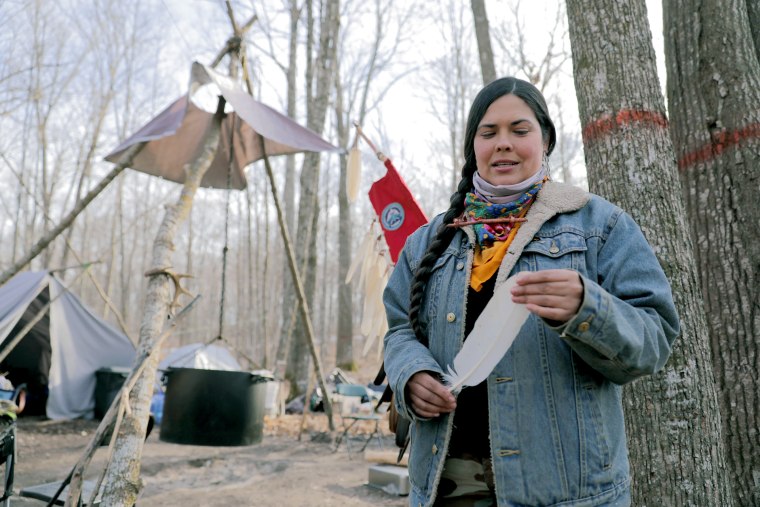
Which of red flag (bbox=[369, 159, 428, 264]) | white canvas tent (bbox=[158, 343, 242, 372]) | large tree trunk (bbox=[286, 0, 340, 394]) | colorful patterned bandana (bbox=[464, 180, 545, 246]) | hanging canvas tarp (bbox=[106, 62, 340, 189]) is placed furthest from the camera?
white canvas tent (bbox=[158, 343, 242, 372])

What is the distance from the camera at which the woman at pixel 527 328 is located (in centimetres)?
121

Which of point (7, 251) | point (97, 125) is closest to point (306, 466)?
point (97, 125)

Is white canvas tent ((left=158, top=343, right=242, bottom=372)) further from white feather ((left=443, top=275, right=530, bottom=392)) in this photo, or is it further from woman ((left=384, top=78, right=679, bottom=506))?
white feather ((left=443, top=275, right=530, bottom=392))

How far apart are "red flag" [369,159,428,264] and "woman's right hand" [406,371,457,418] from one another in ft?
10.4

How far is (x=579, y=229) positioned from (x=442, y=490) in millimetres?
737

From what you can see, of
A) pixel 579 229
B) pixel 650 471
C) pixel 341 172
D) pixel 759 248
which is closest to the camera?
pixel 579 229

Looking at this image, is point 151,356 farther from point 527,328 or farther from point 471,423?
point 527,328

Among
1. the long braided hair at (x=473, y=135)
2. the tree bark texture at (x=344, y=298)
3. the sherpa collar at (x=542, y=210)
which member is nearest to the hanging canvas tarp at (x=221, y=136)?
the long braided hair at (x=473, y=135)

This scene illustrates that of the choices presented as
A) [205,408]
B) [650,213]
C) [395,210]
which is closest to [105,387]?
[205,408]

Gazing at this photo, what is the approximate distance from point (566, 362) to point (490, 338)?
7.7 inches

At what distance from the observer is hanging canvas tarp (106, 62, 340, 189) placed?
4.99 m

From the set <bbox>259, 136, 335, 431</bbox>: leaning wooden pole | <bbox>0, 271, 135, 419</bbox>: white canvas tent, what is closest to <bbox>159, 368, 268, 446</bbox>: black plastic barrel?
<bbox>259, 136, 335, 431</bbox>: leaning wooden pole

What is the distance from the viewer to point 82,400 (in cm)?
952

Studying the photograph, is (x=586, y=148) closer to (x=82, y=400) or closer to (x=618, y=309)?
(x=618, y=309)
